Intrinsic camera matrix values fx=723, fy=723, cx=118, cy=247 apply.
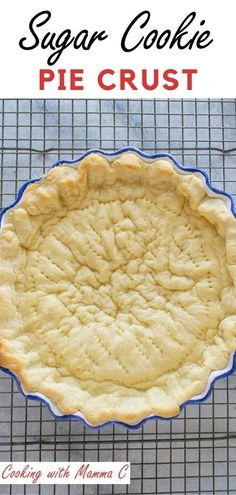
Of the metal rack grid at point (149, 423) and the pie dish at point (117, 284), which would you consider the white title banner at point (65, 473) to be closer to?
the metal rack grid at point (149, 423)

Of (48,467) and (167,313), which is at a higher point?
(167,313)

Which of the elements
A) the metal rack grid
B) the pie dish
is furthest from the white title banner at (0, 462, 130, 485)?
the pie dish

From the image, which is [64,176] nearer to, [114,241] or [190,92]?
[114,241]

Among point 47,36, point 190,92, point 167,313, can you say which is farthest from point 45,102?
point 167,313

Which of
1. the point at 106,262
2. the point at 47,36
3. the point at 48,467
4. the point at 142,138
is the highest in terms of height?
the point at 47,36

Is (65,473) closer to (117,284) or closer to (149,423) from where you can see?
(149,423)

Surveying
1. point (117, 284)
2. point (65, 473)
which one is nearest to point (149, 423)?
point (65, 473)
